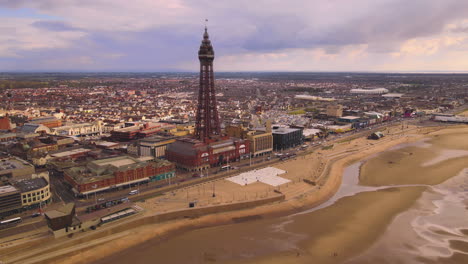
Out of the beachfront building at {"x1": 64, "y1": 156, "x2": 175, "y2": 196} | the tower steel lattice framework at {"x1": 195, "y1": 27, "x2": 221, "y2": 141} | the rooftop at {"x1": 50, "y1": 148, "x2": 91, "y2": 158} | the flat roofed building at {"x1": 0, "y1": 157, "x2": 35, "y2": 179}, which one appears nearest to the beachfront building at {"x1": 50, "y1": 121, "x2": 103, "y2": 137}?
the rooftop at {"x1": 50, "y1": 148, "x2": 91, "y2": 158}

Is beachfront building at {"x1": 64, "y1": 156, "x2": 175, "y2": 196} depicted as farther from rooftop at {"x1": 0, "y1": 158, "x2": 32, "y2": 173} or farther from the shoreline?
the shoreline

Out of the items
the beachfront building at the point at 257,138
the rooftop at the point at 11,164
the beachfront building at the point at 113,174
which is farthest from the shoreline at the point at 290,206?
the rooftop at the point at 11,164

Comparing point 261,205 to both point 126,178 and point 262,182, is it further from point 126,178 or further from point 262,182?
point 126,178

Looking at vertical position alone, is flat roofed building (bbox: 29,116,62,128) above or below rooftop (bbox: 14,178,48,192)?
above

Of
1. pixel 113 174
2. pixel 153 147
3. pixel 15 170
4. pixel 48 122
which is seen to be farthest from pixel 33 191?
pixel 48 122

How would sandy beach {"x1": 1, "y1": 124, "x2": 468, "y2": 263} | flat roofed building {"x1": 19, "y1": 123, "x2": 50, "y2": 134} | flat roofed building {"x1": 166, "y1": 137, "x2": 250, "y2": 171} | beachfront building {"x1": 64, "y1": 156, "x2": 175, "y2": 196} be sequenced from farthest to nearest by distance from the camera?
flat roofed building {"x1": 19, "y1": 123, "x2": 50, "y2": 134}
flat roofed building {"x1": 166, "y1": 137, "x2": 250, "y2": 171}
beachfront building {"x1": 64, "y1": 156, "x2": 175, "y2": 196}
sandy beach {"x1": 1, "y1": 124, "x2": 468, "y2": 263}

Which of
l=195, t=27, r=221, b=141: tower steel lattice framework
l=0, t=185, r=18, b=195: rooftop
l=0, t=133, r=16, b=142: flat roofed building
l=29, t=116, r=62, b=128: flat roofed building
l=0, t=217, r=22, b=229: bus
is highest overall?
l=195, t=27, r=221, b=141: tower steel lattice framework

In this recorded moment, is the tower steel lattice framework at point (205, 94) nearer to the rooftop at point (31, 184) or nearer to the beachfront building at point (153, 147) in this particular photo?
the beachfront building at point (153, 147)
